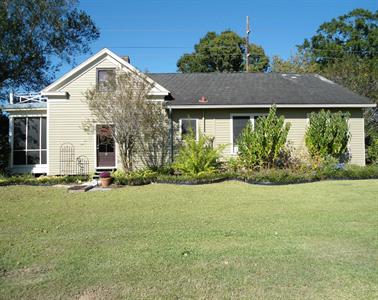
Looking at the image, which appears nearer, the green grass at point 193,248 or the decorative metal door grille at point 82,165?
the green grass at point 193,248

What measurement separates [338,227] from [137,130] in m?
9.47

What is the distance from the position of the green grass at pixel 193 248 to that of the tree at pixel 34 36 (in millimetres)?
12802

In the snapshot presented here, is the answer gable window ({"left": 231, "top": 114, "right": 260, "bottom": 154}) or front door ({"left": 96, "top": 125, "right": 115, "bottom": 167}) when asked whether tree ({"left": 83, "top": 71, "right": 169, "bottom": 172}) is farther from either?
gable window ({"left": 231, "top": 114, "right": 260, "bottom": 154})

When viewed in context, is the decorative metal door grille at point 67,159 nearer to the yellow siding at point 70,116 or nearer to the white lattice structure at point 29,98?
the yellow siding at point 70,116

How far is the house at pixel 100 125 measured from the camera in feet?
50.4

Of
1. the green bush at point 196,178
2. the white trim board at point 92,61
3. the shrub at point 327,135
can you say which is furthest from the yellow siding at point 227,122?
the green bush at point 196,178

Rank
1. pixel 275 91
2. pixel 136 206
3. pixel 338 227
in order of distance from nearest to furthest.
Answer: pixel 338 227 → pixel 136 206 → pixel 275 91

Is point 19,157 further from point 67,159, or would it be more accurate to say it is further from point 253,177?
point 253,177

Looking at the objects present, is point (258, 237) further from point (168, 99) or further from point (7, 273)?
point (168, 99)

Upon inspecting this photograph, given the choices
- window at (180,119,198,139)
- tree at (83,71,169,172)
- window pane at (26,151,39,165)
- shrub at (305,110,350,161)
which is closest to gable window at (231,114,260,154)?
window at (180,119,198,139)

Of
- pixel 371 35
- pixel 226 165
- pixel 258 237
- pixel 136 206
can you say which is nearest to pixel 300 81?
pixel 226 165

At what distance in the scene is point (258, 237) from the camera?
216 inches

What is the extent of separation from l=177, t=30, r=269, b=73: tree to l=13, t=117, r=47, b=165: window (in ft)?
98.9

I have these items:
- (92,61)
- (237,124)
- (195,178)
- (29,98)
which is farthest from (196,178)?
(29,98)
